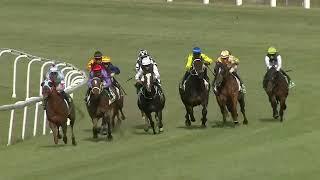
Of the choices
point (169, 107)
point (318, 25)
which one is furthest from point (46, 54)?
point (169, 107)

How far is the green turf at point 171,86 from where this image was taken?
12914 millimetres

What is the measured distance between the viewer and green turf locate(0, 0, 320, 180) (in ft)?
42.4

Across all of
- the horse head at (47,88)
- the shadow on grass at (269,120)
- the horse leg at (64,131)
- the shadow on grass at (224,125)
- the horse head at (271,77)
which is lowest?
the horse leg at (64,131)

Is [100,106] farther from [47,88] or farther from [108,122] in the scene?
[47,88]

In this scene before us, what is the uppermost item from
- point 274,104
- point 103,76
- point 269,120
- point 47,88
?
point 103,76

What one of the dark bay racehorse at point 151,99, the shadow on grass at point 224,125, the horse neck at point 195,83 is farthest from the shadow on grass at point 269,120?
the dark bay racehorse at point 151,99

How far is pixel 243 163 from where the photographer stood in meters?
12.9

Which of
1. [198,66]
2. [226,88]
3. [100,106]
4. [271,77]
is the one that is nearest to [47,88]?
[100,106]

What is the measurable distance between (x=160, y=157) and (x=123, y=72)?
16589mm

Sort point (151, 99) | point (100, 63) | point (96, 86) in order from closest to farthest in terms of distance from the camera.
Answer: point (96, 86) < point (100, 63) < point (151, 99)

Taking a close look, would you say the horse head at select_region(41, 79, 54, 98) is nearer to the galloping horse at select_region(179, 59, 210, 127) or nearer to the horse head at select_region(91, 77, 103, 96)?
the horse head at select_region(91, 77, 103, 96)

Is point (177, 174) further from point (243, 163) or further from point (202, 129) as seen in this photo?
point (202, 129)

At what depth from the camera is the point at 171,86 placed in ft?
85.9

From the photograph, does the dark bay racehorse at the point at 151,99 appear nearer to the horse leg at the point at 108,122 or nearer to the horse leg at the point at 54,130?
the horse leg at the point at 108,122
